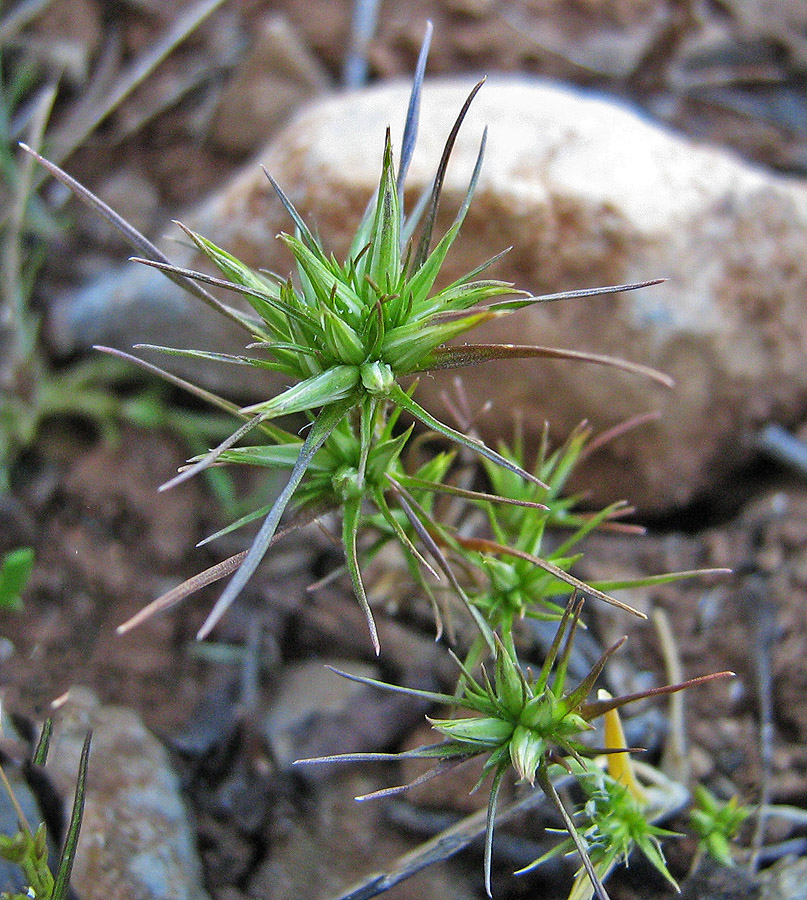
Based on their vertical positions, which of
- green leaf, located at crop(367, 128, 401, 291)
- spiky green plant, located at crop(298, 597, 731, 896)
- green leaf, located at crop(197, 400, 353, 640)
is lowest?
spiky green plant, located at crop(298, 597, 731, 896)

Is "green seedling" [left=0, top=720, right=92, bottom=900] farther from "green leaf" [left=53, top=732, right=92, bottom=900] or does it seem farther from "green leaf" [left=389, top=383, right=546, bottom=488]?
"green leaf" [left=389, top=383, right=546, bottom=488]

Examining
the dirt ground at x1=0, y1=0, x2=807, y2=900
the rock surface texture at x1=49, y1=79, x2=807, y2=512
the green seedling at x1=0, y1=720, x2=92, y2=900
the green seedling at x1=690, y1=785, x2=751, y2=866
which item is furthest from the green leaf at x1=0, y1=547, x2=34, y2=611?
the green seedling at x1=690, y1=785, x2=751, y2=866

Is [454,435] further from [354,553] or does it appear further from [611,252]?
[611,252]

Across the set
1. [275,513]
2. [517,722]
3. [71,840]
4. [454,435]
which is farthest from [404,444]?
[71,840]

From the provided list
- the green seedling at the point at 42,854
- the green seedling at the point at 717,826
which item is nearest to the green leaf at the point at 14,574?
the green seedling at the point at 42,854

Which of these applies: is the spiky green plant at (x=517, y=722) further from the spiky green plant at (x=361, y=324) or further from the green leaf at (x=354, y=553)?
the spiky green plant at (x=361, y=324)

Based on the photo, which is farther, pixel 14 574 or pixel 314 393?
pixel 14 574
